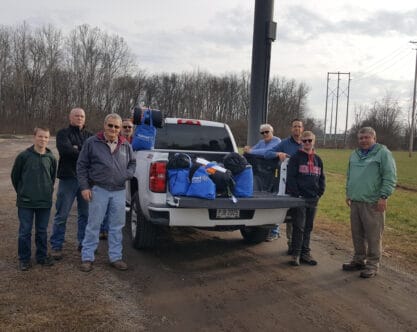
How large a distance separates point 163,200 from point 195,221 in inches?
18.9

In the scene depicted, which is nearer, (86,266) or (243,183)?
(86,266)

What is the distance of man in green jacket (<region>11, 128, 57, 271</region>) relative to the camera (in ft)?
16.7

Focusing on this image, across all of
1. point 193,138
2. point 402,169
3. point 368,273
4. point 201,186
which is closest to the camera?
point 201,186

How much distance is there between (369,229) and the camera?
18.0 feet

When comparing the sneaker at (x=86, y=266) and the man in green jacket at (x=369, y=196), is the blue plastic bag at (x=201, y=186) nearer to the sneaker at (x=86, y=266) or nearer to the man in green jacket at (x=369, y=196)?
the sneaker at (x=86, y=266)

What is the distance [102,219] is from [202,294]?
1.66 metres

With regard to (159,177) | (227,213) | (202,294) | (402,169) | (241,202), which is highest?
(159,177)

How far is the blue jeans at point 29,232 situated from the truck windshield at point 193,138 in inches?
88.6

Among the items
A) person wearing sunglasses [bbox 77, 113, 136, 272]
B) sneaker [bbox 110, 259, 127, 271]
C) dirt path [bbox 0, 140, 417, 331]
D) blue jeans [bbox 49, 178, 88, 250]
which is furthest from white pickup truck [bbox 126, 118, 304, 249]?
blue jeans [bbox 49, 178, 88, 250]

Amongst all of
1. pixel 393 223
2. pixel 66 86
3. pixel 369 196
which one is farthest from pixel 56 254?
pixel 66 86

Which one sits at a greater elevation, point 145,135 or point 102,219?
point 145,135

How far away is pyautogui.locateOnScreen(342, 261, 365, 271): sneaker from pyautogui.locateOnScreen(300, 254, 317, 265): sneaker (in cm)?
41

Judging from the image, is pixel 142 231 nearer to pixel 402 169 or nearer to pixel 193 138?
pixel 193 138

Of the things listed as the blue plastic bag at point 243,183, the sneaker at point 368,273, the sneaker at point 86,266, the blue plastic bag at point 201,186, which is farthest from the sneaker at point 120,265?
the sneaker at point 368,273
